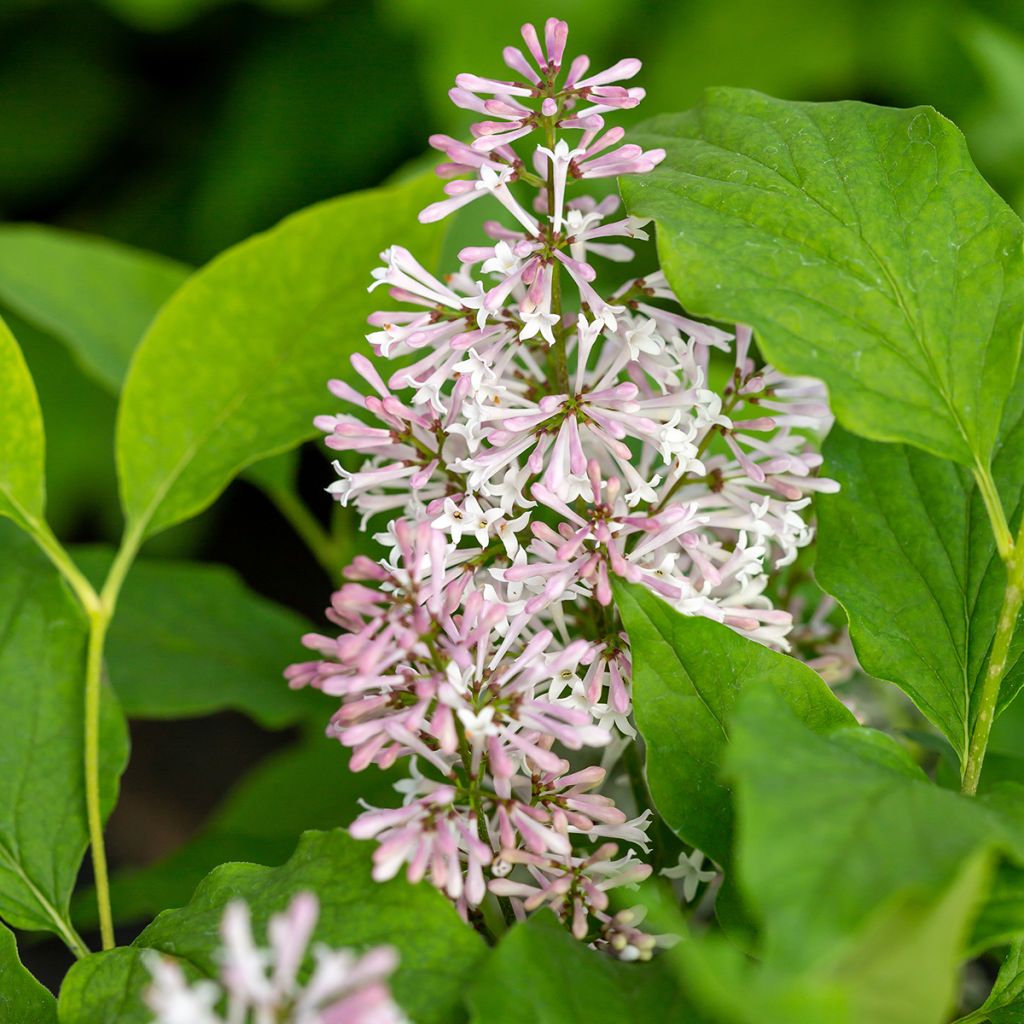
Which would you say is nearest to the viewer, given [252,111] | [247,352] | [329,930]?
[329,930]

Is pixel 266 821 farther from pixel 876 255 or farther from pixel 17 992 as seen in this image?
pixel 876 255

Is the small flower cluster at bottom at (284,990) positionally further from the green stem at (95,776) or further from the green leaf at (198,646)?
the green leaf at (198,646)

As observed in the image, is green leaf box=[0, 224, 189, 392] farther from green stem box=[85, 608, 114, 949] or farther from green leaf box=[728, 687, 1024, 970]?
green leaf box=[728, 687, 1024, 970]

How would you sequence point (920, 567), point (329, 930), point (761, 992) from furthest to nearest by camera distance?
1. point (920, 567)
2. point (329, 930)
3. point (761, 992)

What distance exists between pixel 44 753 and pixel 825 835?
40 centimetres

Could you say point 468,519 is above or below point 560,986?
above

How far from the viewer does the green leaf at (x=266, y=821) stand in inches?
28.5

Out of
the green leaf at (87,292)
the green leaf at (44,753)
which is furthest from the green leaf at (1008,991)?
the green leaf at (87,292)

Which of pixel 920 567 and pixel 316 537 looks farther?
pixel 316 537

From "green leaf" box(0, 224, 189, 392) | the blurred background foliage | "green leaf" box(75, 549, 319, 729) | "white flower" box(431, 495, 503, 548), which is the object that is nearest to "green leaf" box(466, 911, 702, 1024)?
"white flower" box(431, 495, 503, 548)

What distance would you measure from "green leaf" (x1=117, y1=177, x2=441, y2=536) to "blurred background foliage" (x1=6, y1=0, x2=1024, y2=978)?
28.6 inches

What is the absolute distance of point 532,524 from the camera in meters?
0.44

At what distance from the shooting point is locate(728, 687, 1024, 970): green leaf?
0.29 metres

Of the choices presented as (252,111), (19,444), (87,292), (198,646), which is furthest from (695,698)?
(252,111)
